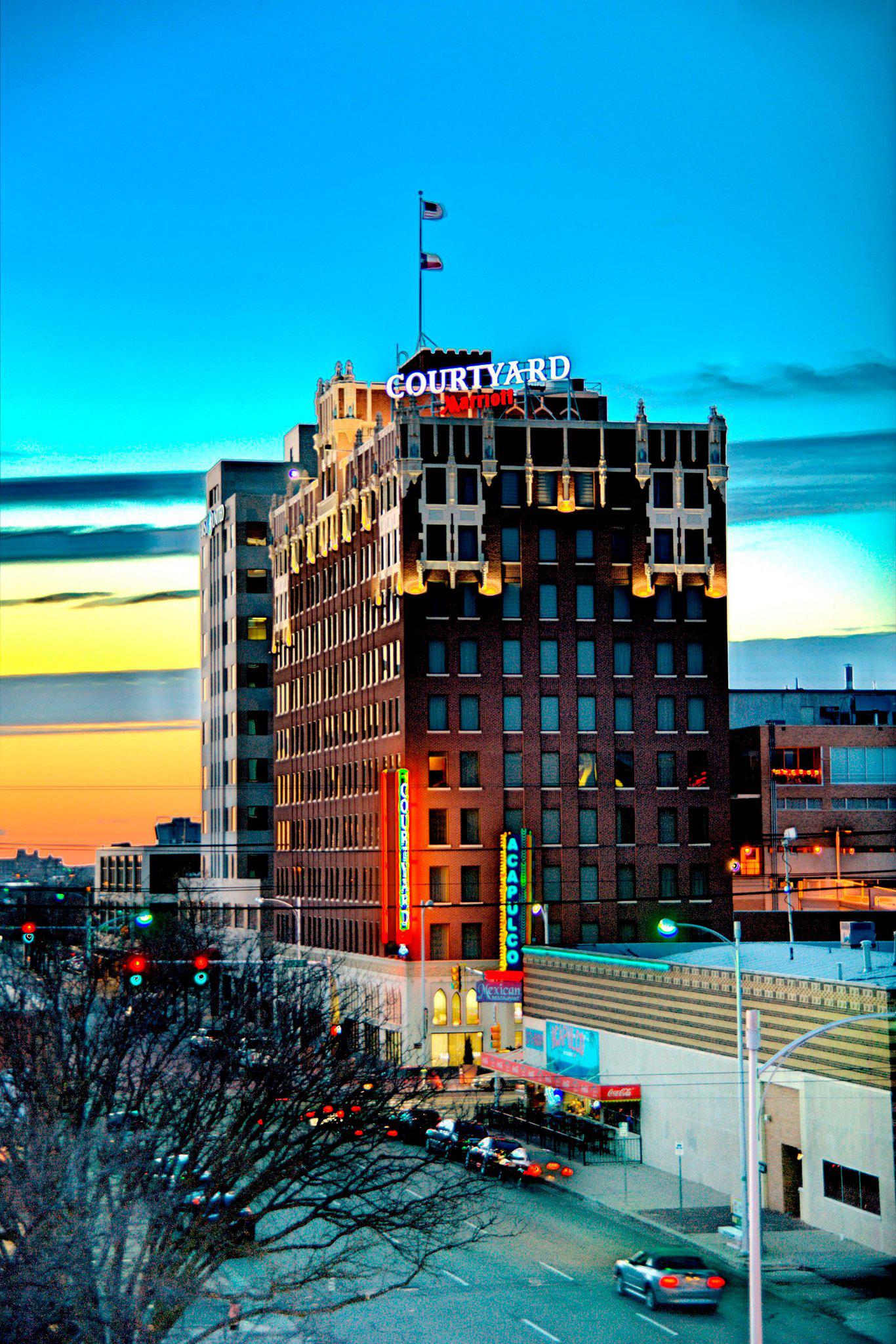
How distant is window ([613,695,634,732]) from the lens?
116 metres

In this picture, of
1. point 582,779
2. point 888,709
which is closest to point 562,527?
point 582,779

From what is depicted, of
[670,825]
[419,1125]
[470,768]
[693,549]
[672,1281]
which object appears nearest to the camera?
[672,1281]

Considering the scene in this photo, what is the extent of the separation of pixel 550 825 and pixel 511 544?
17.7 meters

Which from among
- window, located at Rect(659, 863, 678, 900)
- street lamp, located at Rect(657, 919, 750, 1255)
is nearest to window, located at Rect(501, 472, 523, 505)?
window, located at Rect(659, 863, 678, 900)

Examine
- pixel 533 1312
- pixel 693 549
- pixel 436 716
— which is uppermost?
pixel 693 549

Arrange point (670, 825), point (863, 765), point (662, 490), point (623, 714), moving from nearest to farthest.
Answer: point (623, 714), point (670, 825), point (662, 490), point (863, 765)

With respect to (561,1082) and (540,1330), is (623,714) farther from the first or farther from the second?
(540,1330)

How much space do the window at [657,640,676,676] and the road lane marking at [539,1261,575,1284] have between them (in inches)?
2477

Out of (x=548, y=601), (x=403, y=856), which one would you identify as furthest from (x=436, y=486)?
(x=403, y=856)

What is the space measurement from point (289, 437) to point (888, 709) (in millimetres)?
63101

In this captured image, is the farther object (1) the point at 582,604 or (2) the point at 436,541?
(1) the point at 582,604

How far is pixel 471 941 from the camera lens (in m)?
111

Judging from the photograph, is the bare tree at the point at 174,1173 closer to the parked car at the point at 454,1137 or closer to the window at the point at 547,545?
the parked car at the point at 454,1137

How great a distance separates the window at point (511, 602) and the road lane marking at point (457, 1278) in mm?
62064
